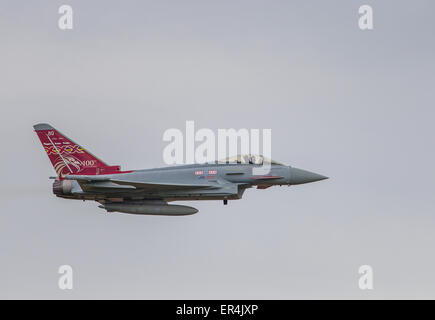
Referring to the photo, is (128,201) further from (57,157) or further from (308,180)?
(308,180)

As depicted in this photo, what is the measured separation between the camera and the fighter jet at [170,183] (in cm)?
3781

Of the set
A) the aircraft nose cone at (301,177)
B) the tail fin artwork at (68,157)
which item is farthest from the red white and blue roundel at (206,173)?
the tail fin artwork at (68,157)

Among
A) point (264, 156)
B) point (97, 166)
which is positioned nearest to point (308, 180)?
point (264, 156)

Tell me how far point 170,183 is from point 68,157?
6.45 m

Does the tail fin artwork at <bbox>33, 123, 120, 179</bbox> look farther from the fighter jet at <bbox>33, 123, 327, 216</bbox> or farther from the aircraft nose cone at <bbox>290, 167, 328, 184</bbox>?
the aircraft nose cone at <bbox>290, 167, 328, 184</bbox>

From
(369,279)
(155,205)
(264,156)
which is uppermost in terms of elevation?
(264,156)

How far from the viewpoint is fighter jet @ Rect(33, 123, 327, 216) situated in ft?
124

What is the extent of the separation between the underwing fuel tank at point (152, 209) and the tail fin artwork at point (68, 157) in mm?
2006

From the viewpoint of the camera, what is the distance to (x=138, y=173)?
39.0 metres

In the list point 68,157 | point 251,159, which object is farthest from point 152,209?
point 68,157

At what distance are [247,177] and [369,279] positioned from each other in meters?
8.25

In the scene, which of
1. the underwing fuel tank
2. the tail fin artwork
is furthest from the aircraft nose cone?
the tail fin artwork

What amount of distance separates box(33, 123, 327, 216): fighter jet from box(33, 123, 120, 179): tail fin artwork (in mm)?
184

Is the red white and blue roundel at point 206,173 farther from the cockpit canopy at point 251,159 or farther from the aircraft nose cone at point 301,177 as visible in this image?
the aircraft nose cone at point 301,177
